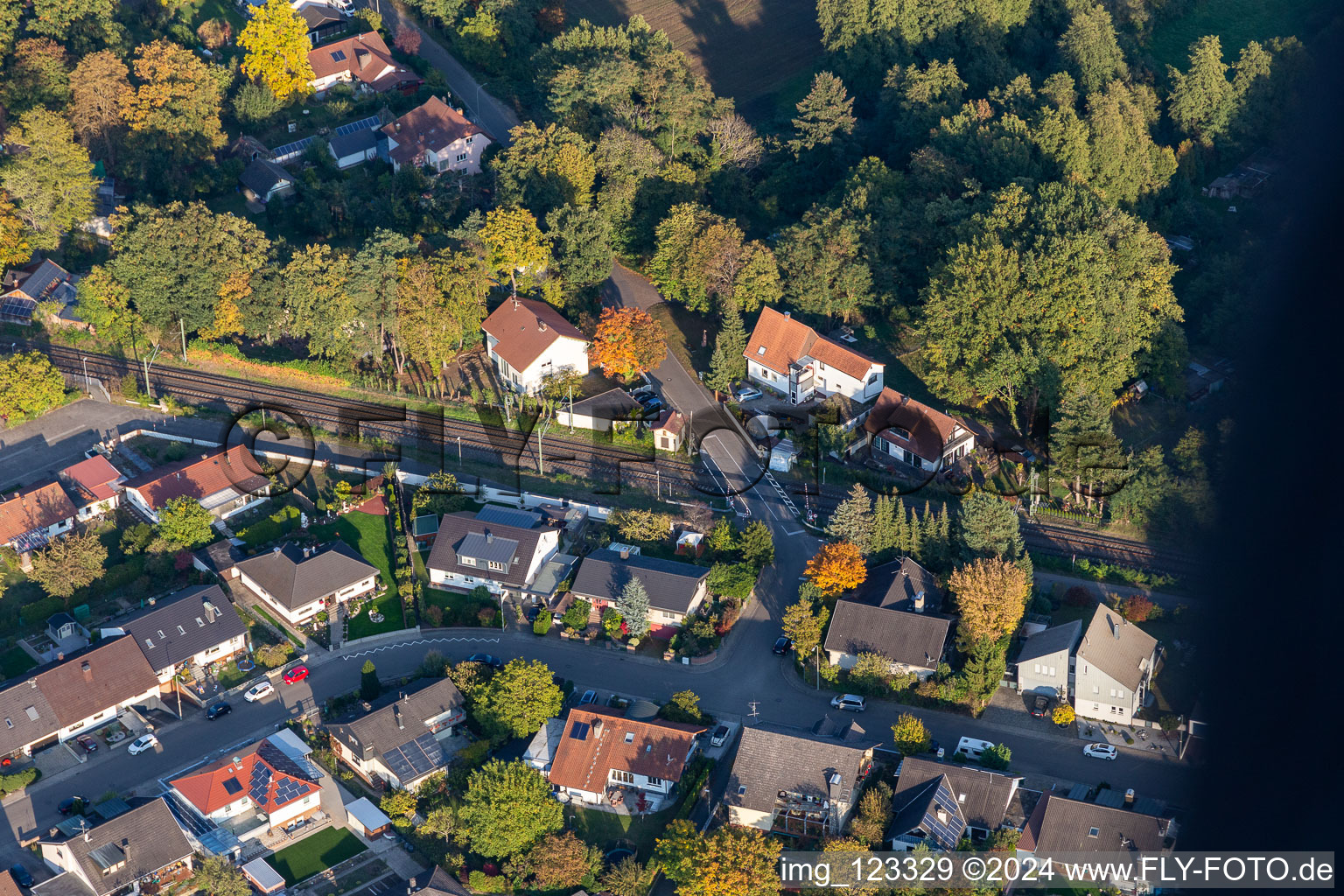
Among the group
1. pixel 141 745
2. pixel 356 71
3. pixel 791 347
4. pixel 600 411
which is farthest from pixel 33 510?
pixel 356 71

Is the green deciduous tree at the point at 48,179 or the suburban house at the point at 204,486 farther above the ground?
the green deciduous tree at the point at 48,179

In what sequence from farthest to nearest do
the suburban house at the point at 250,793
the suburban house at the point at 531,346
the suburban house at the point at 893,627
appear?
the suburban house at the point at 531,346
the suburban house at the point at 893,627
the suburban house at the point at 250,793

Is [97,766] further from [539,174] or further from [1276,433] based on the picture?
[1276,433]

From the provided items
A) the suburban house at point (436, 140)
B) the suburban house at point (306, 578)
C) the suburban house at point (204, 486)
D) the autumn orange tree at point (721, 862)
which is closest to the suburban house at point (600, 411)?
the suburban house at point (306, 578)

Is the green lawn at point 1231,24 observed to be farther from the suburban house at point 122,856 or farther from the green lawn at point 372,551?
the suburban house at point 122,856

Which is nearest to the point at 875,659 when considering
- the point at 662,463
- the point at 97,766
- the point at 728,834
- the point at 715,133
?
the point at 728,834

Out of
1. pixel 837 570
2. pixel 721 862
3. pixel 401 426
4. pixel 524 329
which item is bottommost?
pixel 721 862

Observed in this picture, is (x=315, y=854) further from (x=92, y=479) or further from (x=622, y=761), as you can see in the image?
(x=92, y=479)
